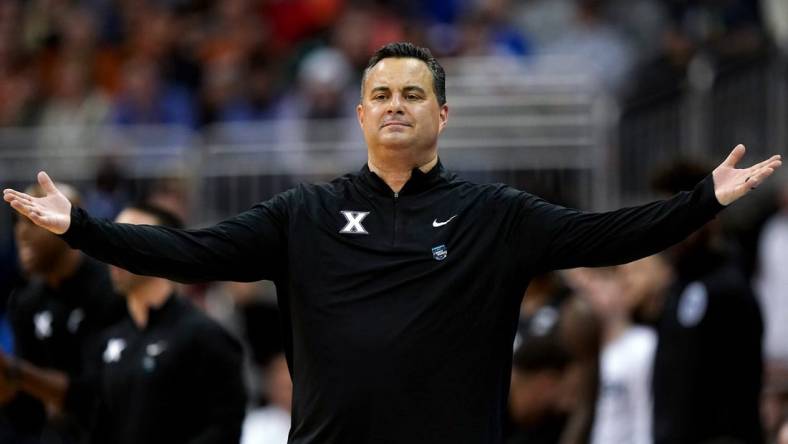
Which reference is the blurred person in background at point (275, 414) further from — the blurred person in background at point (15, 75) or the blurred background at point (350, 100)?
the blurred person in background at point (15, 75)

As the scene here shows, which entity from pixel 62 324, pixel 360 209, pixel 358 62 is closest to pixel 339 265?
pixel 360 209

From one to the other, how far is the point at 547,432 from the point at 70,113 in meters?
9.69

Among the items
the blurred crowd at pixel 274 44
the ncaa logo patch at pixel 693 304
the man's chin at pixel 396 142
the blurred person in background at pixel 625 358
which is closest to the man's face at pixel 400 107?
the man's chin at pixel 396 142

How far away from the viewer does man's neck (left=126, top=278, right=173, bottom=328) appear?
27.6 ft

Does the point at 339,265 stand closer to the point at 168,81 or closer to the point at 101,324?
the point at 101,324

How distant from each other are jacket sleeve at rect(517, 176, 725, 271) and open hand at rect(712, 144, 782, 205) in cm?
3

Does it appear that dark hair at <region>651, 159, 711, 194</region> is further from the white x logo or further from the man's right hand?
the man's right hand

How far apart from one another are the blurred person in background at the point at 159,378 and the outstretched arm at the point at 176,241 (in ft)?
6.28

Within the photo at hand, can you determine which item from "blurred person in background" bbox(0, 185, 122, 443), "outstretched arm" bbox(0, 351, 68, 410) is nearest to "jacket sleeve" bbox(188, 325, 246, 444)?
"outstretched arm" bbox(0, 351, 68, 410)

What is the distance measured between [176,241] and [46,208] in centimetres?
51

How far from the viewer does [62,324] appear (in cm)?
930

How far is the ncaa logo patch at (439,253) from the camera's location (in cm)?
611

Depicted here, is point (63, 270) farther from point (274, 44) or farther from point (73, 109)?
point (274, 44)

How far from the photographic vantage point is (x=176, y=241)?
601cm
